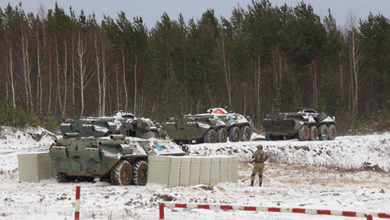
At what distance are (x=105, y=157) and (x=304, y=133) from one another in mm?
17484

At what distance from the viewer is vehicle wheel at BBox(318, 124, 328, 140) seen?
107ft

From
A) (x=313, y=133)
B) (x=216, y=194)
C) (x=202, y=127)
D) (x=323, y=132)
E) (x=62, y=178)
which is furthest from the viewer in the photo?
(x=323, y=132)

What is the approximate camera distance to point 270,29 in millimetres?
55625

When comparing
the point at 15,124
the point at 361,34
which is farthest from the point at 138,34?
the point at 15,124

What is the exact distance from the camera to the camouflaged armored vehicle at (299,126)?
31219mm

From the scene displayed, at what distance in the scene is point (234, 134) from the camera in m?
30.4

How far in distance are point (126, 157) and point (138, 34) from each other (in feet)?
133

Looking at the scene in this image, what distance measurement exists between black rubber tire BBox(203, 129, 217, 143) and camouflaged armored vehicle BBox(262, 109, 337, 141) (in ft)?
13.0

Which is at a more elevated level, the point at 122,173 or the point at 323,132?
the point at 323,132

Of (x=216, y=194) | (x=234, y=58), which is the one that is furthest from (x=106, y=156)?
(x=234, y=58)

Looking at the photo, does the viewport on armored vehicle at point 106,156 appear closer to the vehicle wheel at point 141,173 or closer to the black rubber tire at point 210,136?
the vehicle wheel at point 141,173

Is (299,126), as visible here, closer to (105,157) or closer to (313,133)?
(313,133)

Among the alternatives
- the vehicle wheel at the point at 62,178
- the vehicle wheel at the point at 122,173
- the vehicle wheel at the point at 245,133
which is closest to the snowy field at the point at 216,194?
the vehicle wheel at the point at 122,173

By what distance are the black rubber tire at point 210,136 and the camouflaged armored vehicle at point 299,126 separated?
3.98 metres
